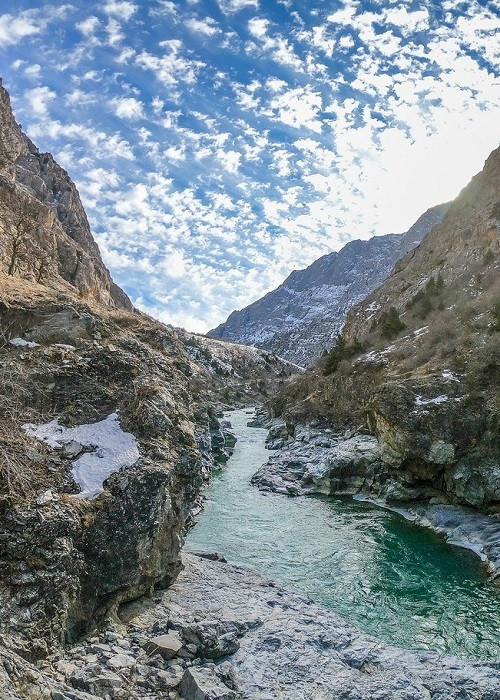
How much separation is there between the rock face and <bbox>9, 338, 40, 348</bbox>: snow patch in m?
13.0

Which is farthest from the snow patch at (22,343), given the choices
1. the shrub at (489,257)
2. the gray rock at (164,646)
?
the shrub at (489,257)

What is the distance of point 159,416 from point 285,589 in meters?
8.02

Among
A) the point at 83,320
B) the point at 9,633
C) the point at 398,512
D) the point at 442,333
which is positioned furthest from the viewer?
Answer: the point at 442,333

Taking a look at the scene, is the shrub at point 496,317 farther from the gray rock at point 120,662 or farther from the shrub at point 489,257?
the gray rock at point 120,662

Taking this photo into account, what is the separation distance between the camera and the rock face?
119 ft

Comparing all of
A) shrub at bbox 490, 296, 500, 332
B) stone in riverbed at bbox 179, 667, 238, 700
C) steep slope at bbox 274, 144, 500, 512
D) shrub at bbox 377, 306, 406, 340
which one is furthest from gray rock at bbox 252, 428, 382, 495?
stone in riverbed at bbox 179, 667, 238, 700

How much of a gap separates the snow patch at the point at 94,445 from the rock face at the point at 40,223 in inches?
691

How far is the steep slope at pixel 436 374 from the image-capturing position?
93.4 feet

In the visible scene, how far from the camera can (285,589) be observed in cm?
1761

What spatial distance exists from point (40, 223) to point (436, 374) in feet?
143

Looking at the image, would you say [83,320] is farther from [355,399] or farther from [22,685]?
[355,399]

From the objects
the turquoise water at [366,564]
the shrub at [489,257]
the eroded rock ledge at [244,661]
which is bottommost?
the turquoise water at [366,564]

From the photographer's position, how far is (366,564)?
20609 millimetres

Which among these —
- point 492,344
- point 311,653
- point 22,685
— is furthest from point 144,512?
point 492,344
